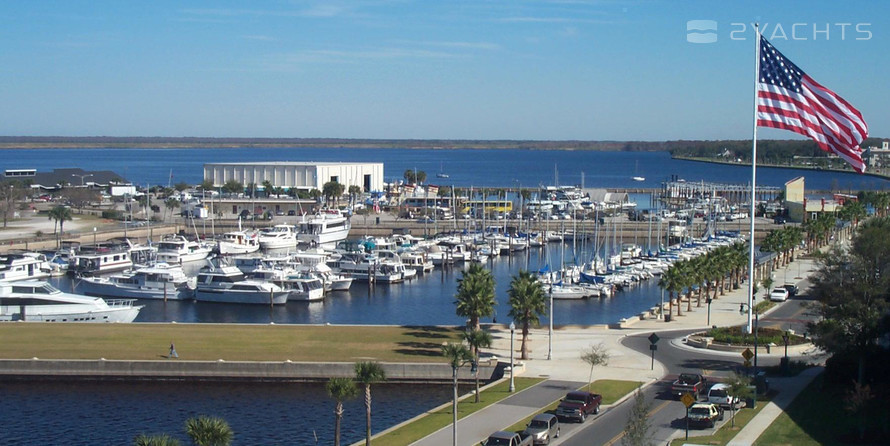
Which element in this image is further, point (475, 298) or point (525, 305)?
point (475, 298)

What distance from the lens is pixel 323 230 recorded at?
357 feet

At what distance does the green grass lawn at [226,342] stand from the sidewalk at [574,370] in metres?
A: 4.38

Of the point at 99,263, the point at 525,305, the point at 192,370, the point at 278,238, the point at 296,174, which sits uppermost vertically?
the point at 296,174

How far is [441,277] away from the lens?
8969 cm

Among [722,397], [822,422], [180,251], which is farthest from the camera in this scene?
[180,251]

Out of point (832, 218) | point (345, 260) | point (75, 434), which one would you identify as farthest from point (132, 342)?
point (832, 218)

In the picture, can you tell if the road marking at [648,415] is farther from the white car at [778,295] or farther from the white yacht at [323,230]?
the white yacht at [323,230]

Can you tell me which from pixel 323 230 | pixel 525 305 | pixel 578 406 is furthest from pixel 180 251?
pixel 578 406

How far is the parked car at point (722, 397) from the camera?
110ft

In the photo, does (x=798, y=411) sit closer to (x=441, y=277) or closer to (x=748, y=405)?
(x=748, y=405)

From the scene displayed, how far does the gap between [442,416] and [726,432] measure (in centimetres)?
997

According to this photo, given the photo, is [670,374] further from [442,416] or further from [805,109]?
[805,109]

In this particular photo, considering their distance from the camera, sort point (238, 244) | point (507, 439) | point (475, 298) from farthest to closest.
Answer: point (238, 244) → point (475, 298) → point (507, 439)

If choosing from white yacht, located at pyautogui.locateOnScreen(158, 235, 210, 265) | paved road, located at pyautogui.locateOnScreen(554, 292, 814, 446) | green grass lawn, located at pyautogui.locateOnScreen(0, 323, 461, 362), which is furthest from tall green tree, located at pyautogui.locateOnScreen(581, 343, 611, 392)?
white yacht, located at pyautogui.locateOnScreen(158, 235, 210, 265)
